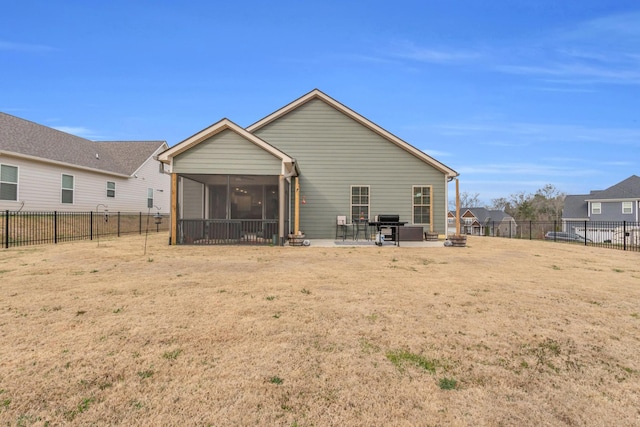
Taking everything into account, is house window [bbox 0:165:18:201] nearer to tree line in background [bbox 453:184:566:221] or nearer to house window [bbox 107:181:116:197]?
house window [bbox 107:181:116:197]

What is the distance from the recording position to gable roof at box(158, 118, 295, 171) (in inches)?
434

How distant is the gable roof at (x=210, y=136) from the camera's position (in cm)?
1102

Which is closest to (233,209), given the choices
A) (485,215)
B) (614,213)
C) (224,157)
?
(224,157)

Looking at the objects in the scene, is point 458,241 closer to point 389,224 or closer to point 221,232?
point 389,224

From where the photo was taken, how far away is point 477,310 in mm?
4211

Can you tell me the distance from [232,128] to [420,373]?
34.8 feet

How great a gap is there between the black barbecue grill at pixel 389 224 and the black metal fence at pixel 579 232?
9.82 m

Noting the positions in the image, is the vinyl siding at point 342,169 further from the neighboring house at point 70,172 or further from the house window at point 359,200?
the neighboring house at point 70,172

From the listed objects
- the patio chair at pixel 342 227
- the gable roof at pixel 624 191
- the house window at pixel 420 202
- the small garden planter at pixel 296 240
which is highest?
the gable roof at pixel 624 191

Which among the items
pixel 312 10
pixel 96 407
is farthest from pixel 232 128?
pixel 96 407

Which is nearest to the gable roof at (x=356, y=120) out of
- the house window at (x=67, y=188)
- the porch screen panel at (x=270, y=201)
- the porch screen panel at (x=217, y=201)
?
the porch screen panel at (x=270, y=201)

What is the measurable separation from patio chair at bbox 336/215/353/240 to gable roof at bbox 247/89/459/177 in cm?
437

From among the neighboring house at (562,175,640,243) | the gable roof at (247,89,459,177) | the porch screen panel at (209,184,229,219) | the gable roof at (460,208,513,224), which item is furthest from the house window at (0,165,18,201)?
the gable roof at (460,208,513,224)

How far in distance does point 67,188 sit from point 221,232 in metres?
12.3
